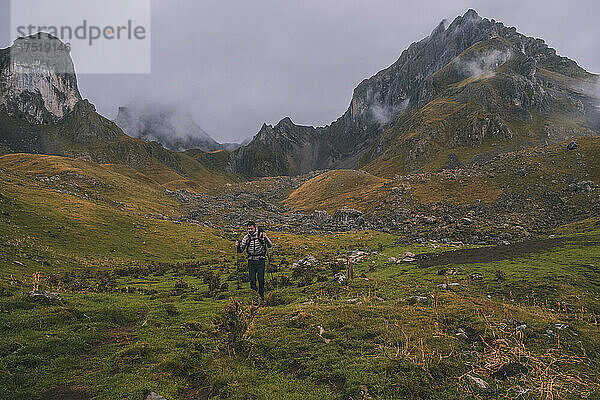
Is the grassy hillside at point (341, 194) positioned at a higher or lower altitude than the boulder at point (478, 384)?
higher

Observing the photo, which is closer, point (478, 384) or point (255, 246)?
point (478, 384)

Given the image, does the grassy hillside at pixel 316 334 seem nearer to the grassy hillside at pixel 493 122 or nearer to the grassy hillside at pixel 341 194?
the grassy hillside at pixel 341 194

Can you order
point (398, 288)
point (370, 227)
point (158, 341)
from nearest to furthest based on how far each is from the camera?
1. point (158, 341)
2. point (398, 288)
3. point (370, 227)

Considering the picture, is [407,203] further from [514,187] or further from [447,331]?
[447,331]

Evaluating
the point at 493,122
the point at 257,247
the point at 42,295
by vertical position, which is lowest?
the point at 42,295

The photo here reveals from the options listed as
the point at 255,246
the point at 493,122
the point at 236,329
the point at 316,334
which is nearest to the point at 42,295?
the point at 236,329

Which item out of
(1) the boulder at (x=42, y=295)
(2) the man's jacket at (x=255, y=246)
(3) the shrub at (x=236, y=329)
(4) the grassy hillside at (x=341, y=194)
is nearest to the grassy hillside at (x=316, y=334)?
(3) the shrub at (x=236, y=329)

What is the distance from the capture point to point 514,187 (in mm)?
61875

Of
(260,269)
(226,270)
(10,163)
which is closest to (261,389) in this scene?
(260,269)

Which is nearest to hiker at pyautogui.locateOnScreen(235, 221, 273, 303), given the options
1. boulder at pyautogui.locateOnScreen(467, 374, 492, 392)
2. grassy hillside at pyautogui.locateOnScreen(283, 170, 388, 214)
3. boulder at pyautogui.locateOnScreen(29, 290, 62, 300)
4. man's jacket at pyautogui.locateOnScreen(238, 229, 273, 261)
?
man's jacket at pyautogui.locateOnScreen(238, 229, 273, 261)

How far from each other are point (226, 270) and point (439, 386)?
2630 centimetres

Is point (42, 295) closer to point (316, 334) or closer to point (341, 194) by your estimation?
point (316, 334)

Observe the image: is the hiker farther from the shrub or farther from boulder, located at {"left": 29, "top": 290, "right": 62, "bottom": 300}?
boulder, located at {"left": 29, "top": 290, "right": 62, "bottom": 300}

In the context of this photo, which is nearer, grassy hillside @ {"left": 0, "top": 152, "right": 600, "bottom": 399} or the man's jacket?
grassy hillside @ {"left": 0, "top": 152, "right": 600, "bottom": 399}
